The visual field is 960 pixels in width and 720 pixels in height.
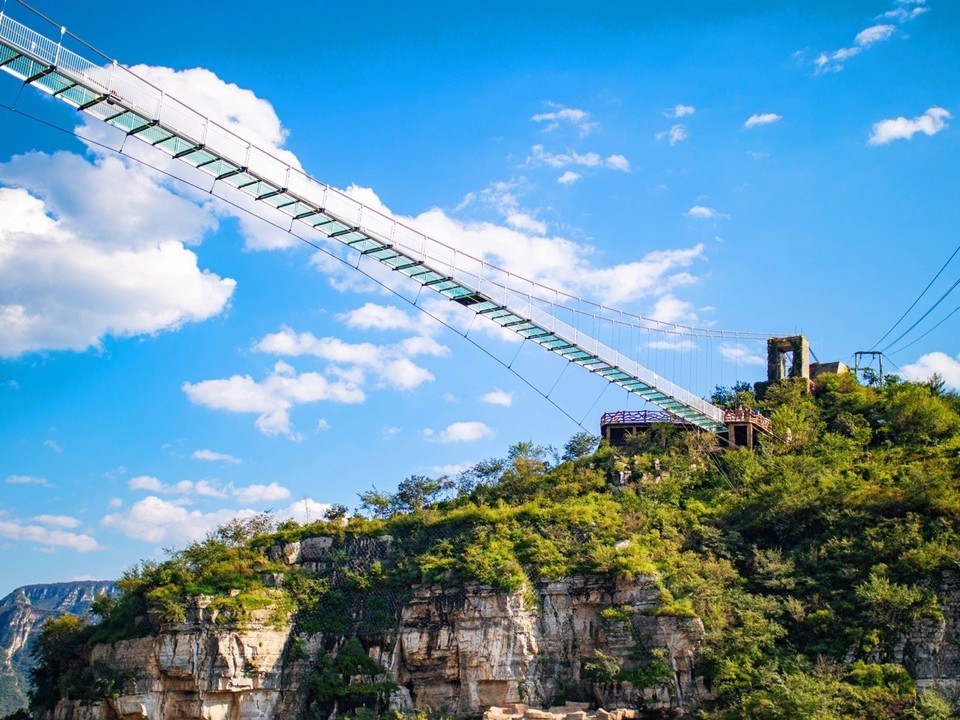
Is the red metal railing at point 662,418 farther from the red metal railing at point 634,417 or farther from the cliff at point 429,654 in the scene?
the cliff at point 429,654

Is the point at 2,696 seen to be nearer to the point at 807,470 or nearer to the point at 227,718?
the point at 227,718

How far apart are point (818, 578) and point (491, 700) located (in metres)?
12.2

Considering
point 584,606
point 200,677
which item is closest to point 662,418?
point 584,606

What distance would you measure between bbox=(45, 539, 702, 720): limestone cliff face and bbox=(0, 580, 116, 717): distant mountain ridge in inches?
2929

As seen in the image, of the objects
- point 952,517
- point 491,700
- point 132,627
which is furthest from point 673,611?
point 132,627

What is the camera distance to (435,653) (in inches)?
1566

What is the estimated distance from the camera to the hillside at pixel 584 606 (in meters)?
35.6

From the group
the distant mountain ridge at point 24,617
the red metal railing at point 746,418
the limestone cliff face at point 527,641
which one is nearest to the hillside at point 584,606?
the limestone cliff face at point 527,641

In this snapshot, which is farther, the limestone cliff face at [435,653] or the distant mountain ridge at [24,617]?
the distant mountain ridge at [24,617]

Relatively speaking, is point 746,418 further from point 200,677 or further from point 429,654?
point 200,677

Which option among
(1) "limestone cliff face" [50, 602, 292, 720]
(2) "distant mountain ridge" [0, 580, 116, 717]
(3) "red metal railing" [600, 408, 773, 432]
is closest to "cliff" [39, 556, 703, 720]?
(1) "limestone cliff face" [50, 602, 292, 720]

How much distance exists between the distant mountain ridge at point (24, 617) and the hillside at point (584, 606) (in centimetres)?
7372

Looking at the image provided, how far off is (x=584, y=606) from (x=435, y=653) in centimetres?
561

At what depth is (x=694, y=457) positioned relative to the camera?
4838 centimetres
